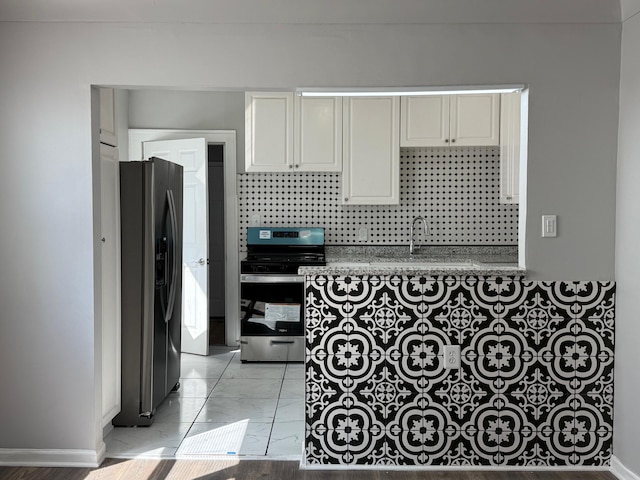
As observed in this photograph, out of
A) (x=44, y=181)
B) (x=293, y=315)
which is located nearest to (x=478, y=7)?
(x=44, y=181)

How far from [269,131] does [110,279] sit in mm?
2068

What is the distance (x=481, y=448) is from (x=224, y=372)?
241cm

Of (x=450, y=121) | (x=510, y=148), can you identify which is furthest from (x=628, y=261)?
(x=450, y=121)

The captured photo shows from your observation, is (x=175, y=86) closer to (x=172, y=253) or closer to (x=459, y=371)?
(x=172, y=253)

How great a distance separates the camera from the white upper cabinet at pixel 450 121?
476 centimetres

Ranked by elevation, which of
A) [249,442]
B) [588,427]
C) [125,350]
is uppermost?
[125,350]

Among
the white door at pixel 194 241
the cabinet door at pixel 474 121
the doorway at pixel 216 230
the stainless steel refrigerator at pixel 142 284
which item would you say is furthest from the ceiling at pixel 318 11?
the doorway at pixel 216 230

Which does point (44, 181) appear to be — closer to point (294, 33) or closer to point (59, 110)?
point (59, 110)

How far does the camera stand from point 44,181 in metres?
2.98

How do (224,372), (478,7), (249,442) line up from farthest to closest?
(224,372) → (249,442) → (478,7)

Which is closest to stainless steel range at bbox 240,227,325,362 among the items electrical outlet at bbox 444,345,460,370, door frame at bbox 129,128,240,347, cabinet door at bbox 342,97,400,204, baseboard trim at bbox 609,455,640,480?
door frame at bbox 129,128,240,347

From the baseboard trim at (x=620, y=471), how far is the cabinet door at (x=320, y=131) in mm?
2910

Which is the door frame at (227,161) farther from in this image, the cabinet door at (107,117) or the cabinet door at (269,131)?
the cabinet door at (107,117)

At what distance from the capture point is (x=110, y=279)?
336cm
